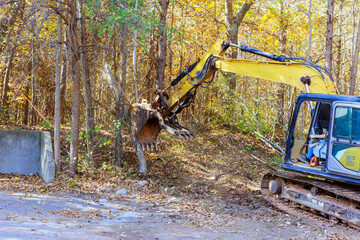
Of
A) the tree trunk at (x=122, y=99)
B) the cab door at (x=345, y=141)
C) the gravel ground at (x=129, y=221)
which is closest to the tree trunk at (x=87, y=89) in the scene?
the tree trunk at (x=122, y=99)

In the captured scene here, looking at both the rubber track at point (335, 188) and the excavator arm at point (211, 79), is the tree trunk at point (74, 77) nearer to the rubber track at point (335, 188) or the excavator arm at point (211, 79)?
the excavator arm at point (211, 79)

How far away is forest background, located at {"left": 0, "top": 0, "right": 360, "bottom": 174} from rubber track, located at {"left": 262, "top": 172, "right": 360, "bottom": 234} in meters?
4.10

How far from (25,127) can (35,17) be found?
221 inches

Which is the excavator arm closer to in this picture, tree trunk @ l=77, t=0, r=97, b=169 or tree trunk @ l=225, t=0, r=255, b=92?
tree trunk @ l=77, t=0, r=97, b=169

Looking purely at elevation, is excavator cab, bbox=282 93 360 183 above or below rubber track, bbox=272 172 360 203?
above

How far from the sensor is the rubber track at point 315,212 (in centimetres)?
712

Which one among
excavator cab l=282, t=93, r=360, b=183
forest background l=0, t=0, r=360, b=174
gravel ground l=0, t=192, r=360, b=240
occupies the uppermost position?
forest background l=0, t=0, r=360, b=174

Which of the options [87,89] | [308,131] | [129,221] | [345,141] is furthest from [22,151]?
[345,141]

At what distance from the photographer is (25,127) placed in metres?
13.3

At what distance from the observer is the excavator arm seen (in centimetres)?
797

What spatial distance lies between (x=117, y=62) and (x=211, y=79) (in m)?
5.37

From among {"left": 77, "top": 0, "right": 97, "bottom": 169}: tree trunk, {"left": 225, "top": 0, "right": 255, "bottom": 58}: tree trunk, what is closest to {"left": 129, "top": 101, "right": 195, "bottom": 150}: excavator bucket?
{"left": 77, "top": 0, "right": 97, "bottom": 169}: tree trunk

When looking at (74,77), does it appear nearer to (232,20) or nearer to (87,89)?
(87,89)

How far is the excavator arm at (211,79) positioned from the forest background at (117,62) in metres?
0.88
